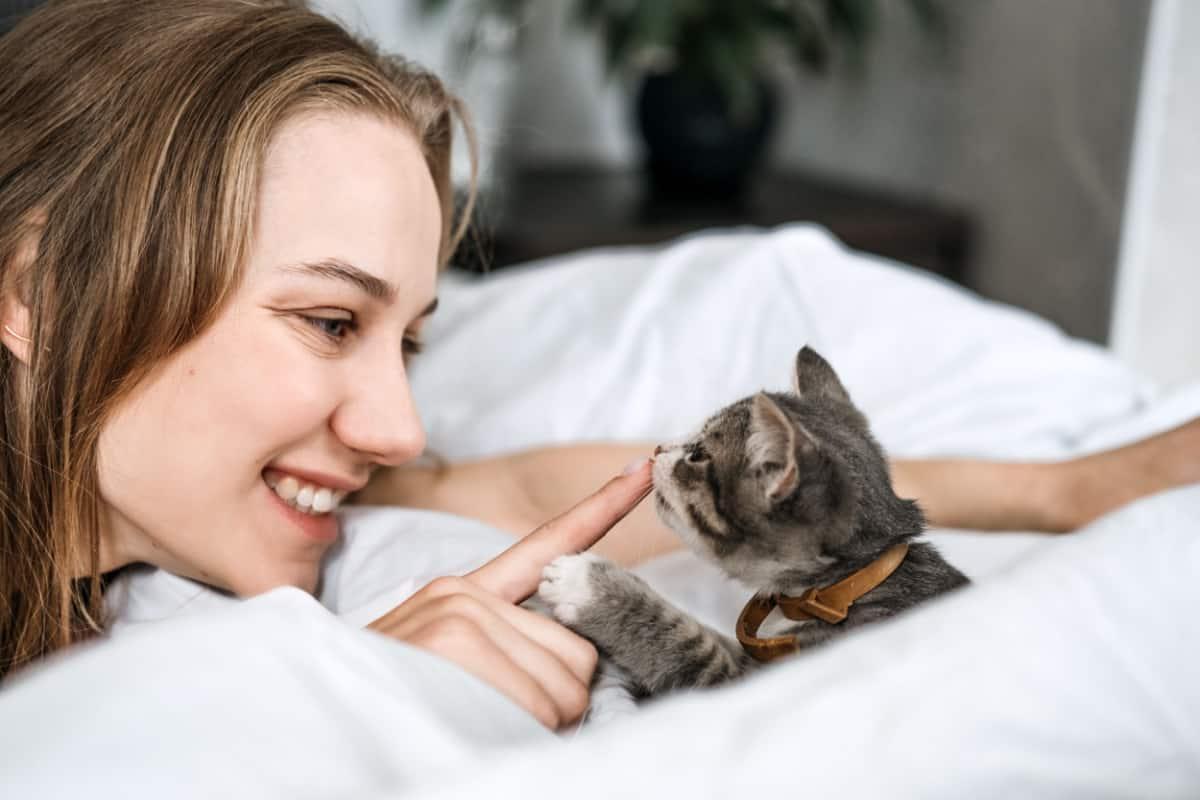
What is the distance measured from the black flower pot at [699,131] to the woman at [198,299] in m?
1.41

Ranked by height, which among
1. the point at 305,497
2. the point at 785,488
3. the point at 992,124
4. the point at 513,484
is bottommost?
the point at 513,484

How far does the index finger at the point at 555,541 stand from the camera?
71 cm

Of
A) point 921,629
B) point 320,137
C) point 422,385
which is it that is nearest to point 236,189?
point 320,137

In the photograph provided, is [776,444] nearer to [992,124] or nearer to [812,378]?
[812,378]

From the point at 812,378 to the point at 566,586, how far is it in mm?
263

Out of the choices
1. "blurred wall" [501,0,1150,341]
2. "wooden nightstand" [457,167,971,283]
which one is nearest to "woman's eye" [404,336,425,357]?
"wooden nightstand" [457,167,971,283]

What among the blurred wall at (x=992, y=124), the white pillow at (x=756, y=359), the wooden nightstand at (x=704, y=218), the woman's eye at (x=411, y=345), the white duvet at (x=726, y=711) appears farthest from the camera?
the wooden nightstand at (x=704, y=218)

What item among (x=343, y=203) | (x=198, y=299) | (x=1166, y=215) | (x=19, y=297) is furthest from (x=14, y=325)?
(x=1166, y=215)

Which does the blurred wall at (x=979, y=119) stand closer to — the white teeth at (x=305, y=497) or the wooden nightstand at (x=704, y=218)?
the wooden nightstand at (x=704, y=218)

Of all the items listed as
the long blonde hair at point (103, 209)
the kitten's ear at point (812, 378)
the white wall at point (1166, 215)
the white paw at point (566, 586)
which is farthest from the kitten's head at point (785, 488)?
the white wall at point (1166, 215)

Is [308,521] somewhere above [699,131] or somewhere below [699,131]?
Result: below

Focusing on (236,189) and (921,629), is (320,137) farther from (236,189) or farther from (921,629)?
(921,629)

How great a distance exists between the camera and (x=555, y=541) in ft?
2.39

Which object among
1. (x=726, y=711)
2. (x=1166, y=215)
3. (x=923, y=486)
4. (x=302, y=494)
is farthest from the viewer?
(x=1166, y=215)
